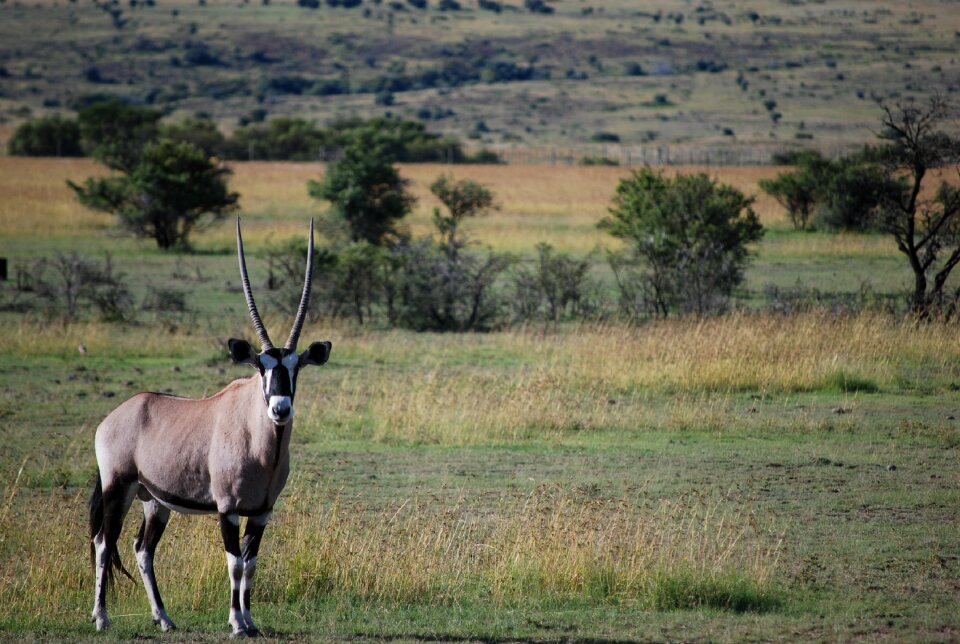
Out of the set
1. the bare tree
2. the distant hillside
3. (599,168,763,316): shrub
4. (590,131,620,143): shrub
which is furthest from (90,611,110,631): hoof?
(590,131,620,143): shrub

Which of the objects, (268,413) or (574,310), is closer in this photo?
(268,413)

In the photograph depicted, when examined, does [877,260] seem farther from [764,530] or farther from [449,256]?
[764,530]

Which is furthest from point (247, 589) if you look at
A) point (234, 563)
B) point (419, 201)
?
point (419, 201)

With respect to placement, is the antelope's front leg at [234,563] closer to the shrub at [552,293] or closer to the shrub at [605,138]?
the shrub at [552,293]

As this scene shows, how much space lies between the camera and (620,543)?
28.4 ft

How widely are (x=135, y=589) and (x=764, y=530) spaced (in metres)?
4.79

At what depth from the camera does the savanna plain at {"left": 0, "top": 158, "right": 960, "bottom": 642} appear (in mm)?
7945

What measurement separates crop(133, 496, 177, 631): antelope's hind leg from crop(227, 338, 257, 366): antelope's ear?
4.03 ft

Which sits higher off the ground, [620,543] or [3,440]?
[620,543]

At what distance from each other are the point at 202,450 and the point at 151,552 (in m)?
0.82

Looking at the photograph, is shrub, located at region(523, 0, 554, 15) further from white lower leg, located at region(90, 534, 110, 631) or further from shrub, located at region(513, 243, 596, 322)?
white lower leg, located at region(90, 534, 110, 631)

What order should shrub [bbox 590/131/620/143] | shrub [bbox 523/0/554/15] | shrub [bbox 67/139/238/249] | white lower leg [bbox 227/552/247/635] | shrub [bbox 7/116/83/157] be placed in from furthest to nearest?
shrub [bbox 523/0/554/15] < shrub [bbox 590/131/620/143] < shrub [bbox 7/116/83/157] < shrub [bbox 67/139/238/249] < white lower leg [bbox 227/552/247/635]

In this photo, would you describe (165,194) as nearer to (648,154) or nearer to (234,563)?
(234,563)

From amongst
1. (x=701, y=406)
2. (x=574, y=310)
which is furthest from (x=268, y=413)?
(x=574, y=310)
